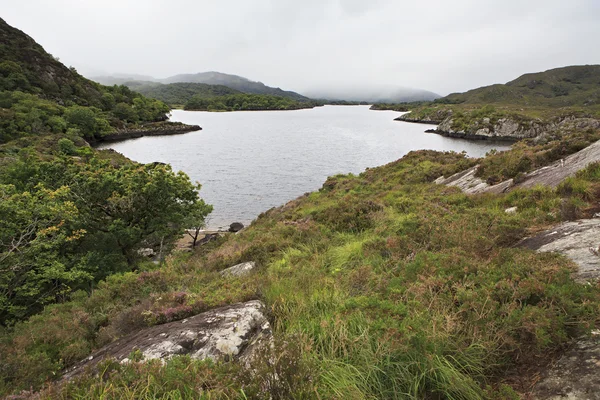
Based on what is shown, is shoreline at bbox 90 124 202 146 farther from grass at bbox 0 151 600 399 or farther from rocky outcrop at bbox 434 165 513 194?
rocky outcrop at bbox 434 165 513 194

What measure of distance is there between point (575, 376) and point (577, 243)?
3.68 metres

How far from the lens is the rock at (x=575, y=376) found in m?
3.01

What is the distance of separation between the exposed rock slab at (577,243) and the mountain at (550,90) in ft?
564

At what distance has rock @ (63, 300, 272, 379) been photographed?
4625 millimetres

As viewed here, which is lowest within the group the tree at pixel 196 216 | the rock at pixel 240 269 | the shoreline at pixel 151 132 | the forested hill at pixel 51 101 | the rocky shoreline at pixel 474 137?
the tree at pixel 196 216

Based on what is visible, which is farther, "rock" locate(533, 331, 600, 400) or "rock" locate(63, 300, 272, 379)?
"rock" locate(63, 300, 272, 379)

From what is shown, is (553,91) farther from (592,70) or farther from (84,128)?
(84,128)

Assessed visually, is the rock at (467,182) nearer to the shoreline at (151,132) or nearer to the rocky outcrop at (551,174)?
the rocky outcrop at (551,174)

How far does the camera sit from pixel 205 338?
4.90 m

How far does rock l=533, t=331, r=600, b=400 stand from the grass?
7.5 inches

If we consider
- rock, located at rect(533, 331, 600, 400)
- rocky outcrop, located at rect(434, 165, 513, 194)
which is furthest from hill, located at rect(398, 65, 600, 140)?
rock, located at rect(533, 331, 600, 400)

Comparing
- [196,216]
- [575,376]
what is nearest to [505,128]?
[196,216]

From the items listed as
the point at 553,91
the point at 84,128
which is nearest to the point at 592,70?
the point at 553,91

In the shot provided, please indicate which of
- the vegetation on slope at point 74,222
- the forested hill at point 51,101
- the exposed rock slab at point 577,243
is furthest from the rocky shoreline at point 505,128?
the forested hill at point 51,101
